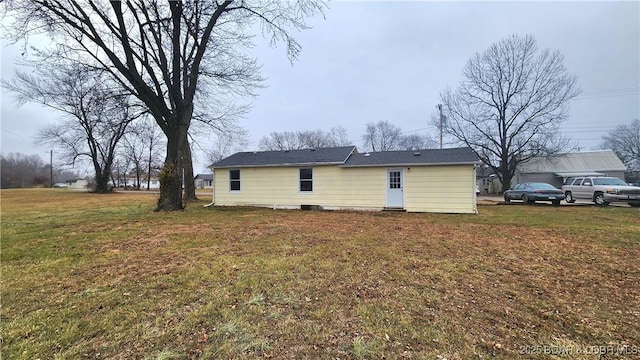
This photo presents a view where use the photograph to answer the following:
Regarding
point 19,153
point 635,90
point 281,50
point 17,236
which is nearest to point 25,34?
point 17,236

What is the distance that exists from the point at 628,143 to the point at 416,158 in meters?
45.2

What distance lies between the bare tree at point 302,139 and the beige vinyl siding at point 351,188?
35.6 meters

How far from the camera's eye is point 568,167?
31312mm

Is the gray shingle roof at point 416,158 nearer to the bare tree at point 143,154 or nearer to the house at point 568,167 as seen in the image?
the house at point 568,167

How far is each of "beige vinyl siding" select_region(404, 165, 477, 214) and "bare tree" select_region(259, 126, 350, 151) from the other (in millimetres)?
38332

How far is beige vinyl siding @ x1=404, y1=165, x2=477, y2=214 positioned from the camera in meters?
11.8

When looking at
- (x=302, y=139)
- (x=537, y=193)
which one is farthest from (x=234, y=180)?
(x=302, y=139)

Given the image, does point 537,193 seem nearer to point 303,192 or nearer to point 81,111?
point 303,192

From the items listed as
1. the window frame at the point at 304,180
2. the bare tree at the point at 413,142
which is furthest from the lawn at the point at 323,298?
the bare tree at the point at 413,142

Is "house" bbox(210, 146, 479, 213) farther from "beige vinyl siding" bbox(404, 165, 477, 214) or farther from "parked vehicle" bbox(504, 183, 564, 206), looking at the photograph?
"parked vehicle" bbox(504, 183, 564, 206)

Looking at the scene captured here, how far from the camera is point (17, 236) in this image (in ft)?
24.5

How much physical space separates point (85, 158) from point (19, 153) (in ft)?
161

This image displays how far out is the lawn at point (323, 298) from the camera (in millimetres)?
2408

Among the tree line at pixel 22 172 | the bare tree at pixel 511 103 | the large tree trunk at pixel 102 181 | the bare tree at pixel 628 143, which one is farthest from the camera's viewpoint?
the tree line at pixel 22 172
